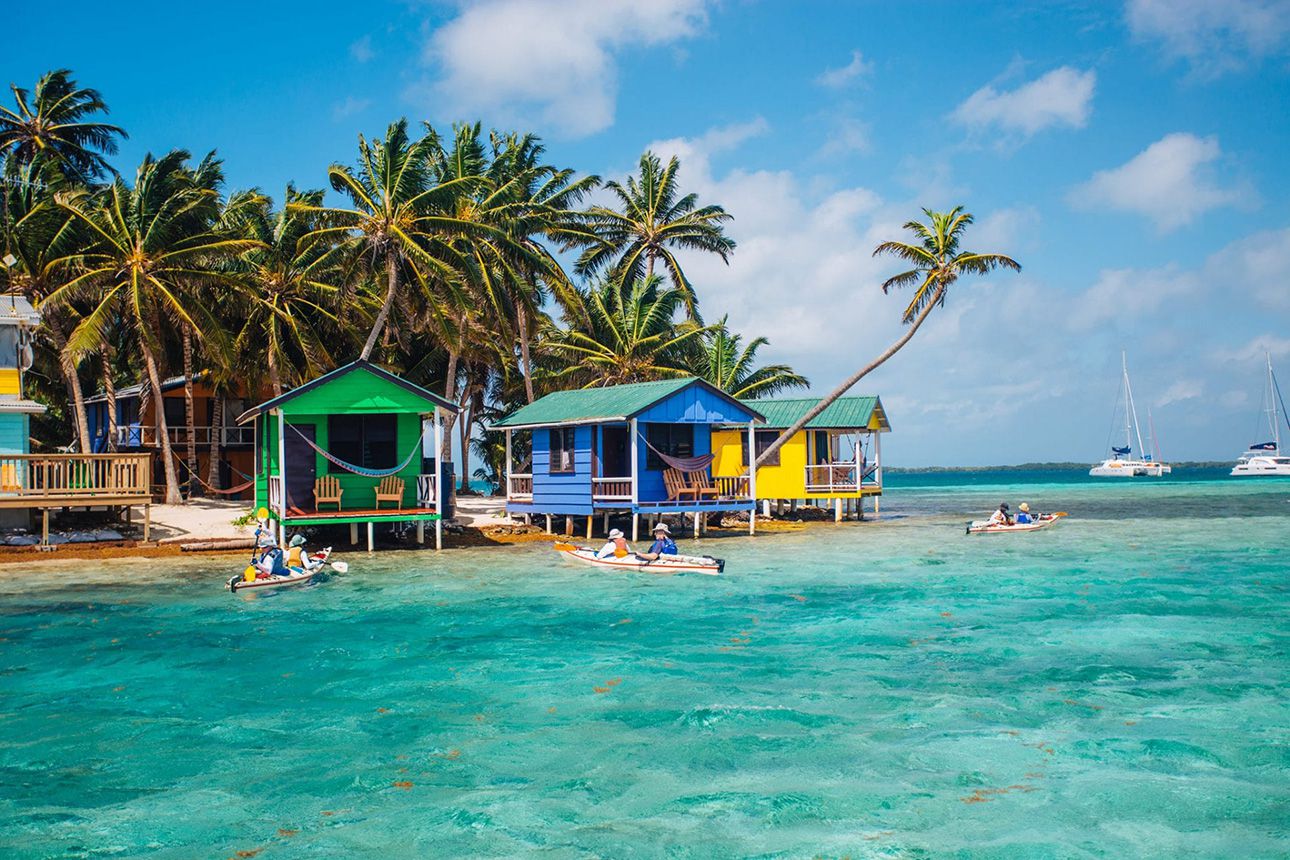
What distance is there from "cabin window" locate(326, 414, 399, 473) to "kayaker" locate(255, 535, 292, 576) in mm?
7465

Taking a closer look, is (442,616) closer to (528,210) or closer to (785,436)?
(785,436)

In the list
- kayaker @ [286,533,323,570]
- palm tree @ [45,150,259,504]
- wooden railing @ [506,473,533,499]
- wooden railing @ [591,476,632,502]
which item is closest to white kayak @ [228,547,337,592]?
kayaker @ [286,533,323,570]

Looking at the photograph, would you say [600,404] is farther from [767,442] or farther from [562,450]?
[767,442]

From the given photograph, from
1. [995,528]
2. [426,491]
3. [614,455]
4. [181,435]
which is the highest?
[181,435]

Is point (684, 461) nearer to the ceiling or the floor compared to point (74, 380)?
nearer to the floor

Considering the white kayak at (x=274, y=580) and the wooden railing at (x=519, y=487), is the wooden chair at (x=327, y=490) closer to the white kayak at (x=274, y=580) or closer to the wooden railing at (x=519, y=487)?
the white kayak at (x=274, y=580)

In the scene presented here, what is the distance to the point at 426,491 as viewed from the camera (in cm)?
3041

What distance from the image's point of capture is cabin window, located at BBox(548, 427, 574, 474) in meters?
33.0

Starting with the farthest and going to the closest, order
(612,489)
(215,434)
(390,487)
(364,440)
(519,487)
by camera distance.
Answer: (215,434) < (519,487) < (612,489) < (364,440) < (390,487)

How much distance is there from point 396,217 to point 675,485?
12894 mm

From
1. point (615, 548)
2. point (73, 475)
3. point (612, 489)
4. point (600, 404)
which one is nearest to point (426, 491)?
point (612, 489)

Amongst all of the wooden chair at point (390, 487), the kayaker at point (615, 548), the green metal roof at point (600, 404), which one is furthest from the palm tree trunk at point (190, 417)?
the kayaker at point (615, 548)

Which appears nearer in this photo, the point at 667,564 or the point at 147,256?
the point at 667,564

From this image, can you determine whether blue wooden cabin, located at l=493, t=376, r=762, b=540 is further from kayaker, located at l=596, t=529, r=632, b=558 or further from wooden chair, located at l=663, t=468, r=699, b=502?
kayaker, located at l=596, t=529, r=632, b=558
